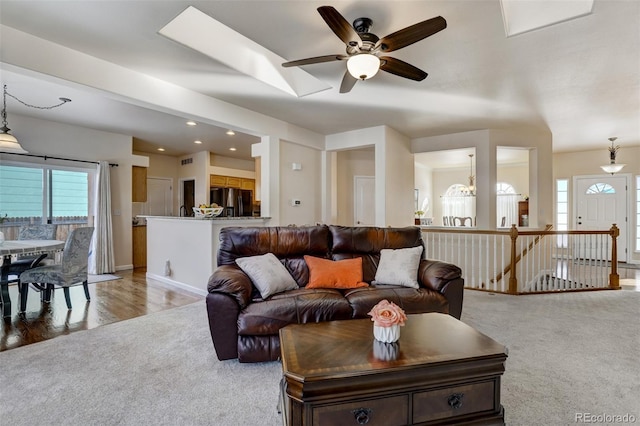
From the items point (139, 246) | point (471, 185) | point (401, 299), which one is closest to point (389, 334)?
point (401, 299)

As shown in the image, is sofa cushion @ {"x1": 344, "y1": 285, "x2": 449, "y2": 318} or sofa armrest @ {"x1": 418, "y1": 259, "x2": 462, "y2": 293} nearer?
sofa cushion @ {"x1": 344, "y1": 285, "x2": 449, "y2": 318}

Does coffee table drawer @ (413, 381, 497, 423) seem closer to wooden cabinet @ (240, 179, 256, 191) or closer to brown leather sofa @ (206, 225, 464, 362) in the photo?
brown leather sofa @ (206, 225, 464, 362)

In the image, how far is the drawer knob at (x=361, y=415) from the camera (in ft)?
4.21

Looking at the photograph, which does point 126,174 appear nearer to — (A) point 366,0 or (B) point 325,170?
(B) point 325,170

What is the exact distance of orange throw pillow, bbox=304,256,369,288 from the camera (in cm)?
289

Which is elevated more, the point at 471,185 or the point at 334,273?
the point at 471,185

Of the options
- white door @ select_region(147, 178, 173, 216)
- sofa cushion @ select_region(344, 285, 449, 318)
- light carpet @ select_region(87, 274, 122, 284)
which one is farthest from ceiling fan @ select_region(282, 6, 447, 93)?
white door @ select_region(147, 178, 173, 216)

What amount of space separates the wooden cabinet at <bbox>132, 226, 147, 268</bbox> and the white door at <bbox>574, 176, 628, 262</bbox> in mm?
9571

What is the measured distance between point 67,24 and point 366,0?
2331 mm

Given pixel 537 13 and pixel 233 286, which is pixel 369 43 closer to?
pixel 537 13

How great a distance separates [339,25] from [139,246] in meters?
6.17

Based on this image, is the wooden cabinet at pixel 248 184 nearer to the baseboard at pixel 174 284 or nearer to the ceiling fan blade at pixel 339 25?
the baseboard at pixel 174 284

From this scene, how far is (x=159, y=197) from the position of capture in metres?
7.84

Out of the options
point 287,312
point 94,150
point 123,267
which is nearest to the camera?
point 287,312
